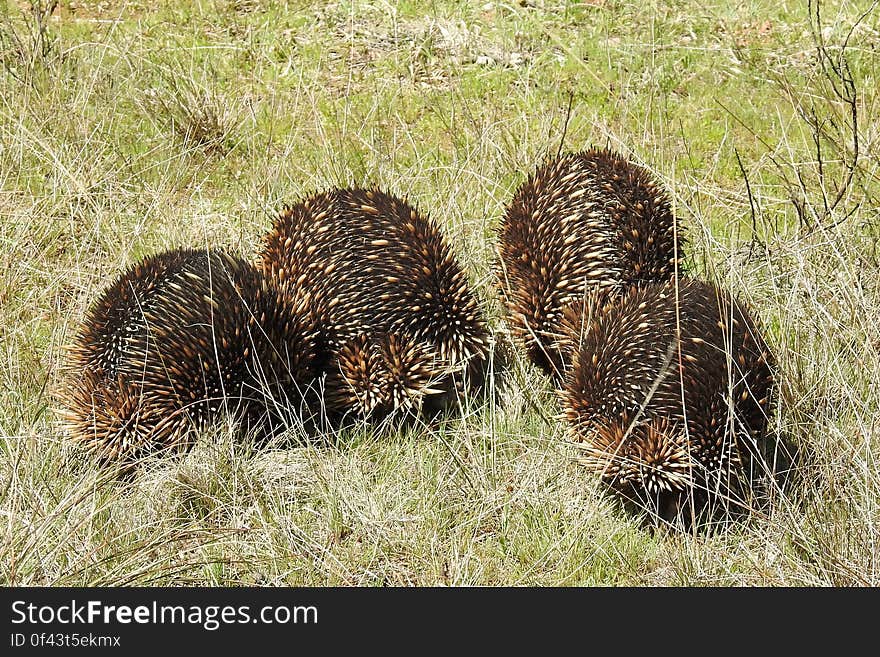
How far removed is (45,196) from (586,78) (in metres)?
3.21

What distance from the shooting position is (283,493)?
331cm

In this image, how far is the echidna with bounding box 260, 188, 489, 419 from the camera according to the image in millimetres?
3674

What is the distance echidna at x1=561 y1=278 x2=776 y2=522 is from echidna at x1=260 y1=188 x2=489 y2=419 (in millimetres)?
614

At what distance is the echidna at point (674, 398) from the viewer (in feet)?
10.0

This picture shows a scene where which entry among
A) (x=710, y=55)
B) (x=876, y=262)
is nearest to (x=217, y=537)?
(x=876, y=262)

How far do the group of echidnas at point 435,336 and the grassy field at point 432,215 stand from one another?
14 centimetres

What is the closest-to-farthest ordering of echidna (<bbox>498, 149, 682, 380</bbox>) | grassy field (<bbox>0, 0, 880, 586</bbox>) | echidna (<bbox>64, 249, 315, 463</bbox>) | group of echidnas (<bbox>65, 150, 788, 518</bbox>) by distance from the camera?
grassy field (<bbox>0, 0, 880, 586</bbox>)
group of echidnas (<bbox>65, 150, 788, 518</bbox>)
echidna (<bbox>64, 249, 315, 463</bbox>)
echidna (<bbox>498, 149, 682, 380</bbox>)

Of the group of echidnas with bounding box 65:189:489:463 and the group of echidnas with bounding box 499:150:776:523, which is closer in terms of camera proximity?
the group of echidnas with bounding box 499:150:776:523

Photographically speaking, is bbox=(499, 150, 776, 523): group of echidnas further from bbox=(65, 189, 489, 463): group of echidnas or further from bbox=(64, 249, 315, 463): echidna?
bbox=(64, 249, 315, 463): echidna

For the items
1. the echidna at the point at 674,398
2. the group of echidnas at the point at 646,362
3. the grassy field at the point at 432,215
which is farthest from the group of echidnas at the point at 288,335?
the echidna at the point at 674,398

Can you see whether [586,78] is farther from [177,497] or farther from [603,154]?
[177,497]

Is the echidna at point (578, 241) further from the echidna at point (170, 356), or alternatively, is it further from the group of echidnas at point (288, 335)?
the echidna at point (170, 356)

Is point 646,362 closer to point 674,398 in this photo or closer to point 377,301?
point 674,398

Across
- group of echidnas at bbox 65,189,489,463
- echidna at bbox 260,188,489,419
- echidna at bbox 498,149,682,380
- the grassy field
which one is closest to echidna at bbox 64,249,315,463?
group of echidnas at bbox 65,189,489,463
